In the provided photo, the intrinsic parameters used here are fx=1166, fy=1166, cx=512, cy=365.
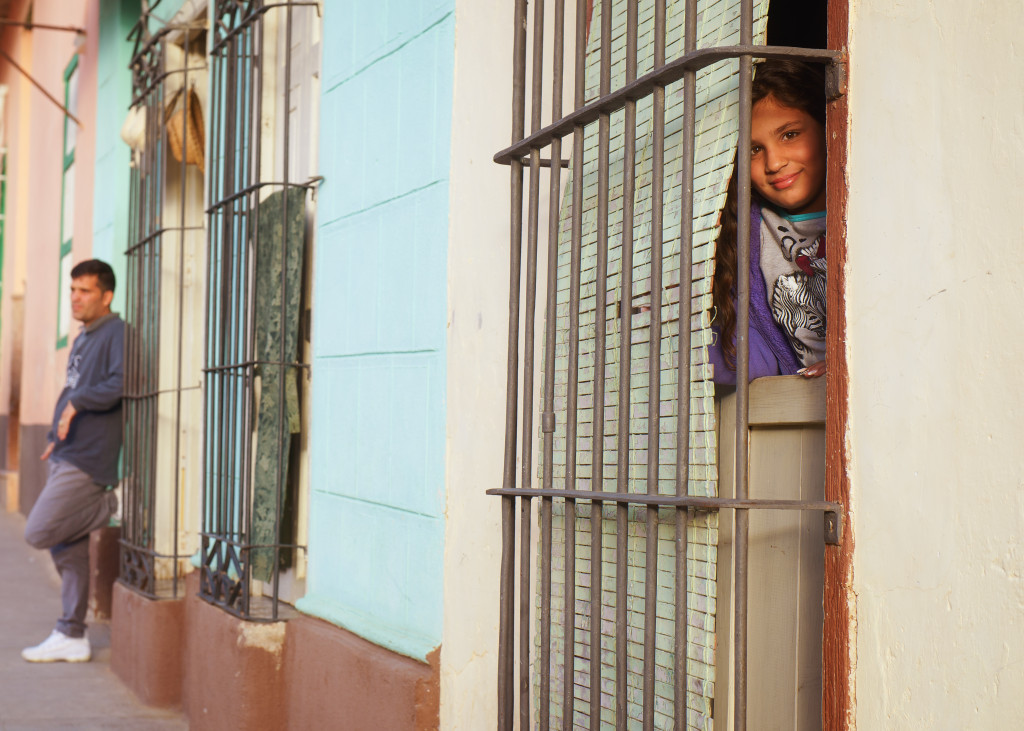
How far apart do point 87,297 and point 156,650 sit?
201 centimetres

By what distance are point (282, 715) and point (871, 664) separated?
9.17 feet

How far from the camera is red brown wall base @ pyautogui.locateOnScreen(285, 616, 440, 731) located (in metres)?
3.24

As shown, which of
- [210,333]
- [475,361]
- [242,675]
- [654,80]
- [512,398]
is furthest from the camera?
[210,333]

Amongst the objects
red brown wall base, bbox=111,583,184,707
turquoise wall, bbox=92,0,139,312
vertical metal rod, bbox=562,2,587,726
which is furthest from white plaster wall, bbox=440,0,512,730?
turquoise wall, bbox=92,0,139,312

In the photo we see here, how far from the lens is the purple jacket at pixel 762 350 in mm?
2490

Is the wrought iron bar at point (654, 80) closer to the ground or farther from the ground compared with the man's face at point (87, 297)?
farther from the ground

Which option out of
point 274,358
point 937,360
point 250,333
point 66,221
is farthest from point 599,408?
point 66,221

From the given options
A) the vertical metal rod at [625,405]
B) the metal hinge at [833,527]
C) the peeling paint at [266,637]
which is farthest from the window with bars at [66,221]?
the metal hinge at [833,527]

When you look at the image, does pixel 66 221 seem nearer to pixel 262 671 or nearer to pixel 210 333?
pixel 210 333

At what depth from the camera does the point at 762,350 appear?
250cm

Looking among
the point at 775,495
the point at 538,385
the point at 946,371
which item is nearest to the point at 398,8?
the point at 538,385

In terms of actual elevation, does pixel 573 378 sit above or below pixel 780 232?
below

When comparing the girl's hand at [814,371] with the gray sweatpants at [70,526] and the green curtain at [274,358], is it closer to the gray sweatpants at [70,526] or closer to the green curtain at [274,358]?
the green curtain at [274,358]

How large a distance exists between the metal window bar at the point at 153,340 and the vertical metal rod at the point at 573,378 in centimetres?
327
